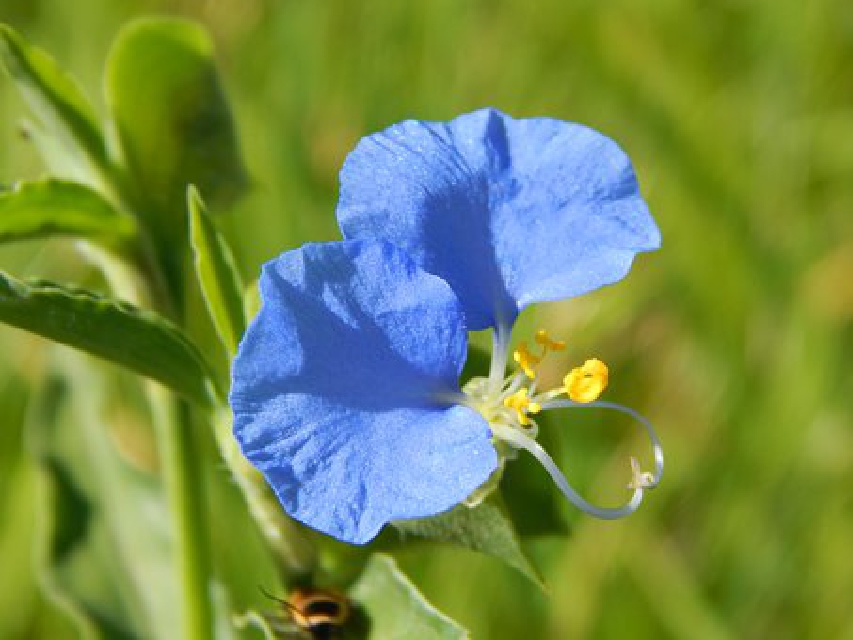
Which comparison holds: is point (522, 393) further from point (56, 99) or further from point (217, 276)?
point (56, 99)

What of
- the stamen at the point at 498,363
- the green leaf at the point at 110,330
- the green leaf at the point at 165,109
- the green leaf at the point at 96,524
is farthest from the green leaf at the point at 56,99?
the green leaf at the point at 96,524

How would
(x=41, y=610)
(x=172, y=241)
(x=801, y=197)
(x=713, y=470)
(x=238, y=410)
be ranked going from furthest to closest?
(x=801, y=197) → (x=713, y=470) → (x=41, y=610) → (x=172, y=241) → (x=238, y=410)

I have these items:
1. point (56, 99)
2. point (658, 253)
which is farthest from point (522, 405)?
point (658, 253)

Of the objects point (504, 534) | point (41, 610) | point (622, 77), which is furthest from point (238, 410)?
point (622, 77)

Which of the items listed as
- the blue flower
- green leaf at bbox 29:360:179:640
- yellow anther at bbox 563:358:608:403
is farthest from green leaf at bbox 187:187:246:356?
green leaf at bbox 29:360:179:640

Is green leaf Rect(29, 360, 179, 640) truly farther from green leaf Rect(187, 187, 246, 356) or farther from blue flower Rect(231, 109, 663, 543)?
blue flower Rect(231, 109, 663, 543)

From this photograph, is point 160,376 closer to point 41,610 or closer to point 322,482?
point 322,482

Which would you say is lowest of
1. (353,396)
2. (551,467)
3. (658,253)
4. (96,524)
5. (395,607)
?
(658,253)

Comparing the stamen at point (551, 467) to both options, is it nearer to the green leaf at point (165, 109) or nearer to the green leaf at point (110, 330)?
the green leaf at point (110, 330)
